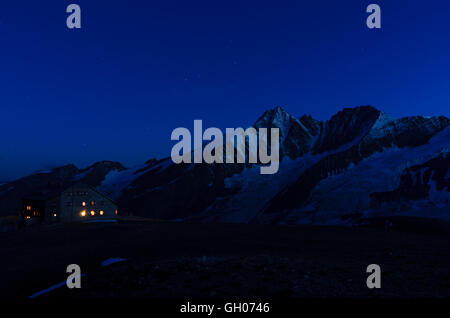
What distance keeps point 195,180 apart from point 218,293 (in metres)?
188

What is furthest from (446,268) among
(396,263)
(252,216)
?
(252,216)

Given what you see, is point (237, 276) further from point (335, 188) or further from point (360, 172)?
point (360, 172)

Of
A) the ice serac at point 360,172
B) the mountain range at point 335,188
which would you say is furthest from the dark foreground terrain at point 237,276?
the ice serac at point 360,172

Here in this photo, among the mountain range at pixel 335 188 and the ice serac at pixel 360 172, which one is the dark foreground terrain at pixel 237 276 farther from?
the ice serac at pixel 360 172

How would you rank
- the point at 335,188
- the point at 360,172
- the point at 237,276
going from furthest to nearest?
the point at 360,172, the point at 335,188, the point at 237,276

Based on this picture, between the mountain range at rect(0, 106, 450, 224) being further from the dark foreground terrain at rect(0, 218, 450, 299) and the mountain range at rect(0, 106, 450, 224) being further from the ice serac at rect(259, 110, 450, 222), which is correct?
the dark foreground terrain at rect(0, 218, 450, 299)

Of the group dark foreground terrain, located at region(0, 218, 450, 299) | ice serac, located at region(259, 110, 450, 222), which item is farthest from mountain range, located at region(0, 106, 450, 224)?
dark foreground terrain, located at region(0, 218, 450, 299)

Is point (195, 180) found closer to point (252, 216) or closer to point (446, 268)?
point (252, 216)

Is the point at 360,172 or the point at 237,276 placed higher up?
the point at 360,172

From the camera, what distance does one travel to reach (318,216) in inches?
4429

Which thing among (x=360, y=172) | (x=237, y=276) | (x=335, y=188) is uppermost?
(x=360, y=172)

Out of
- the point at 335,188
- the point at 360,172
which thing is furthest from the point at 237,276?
the point at 360,172

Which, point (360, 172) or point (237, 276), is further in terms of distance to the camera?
point (360, 172)
